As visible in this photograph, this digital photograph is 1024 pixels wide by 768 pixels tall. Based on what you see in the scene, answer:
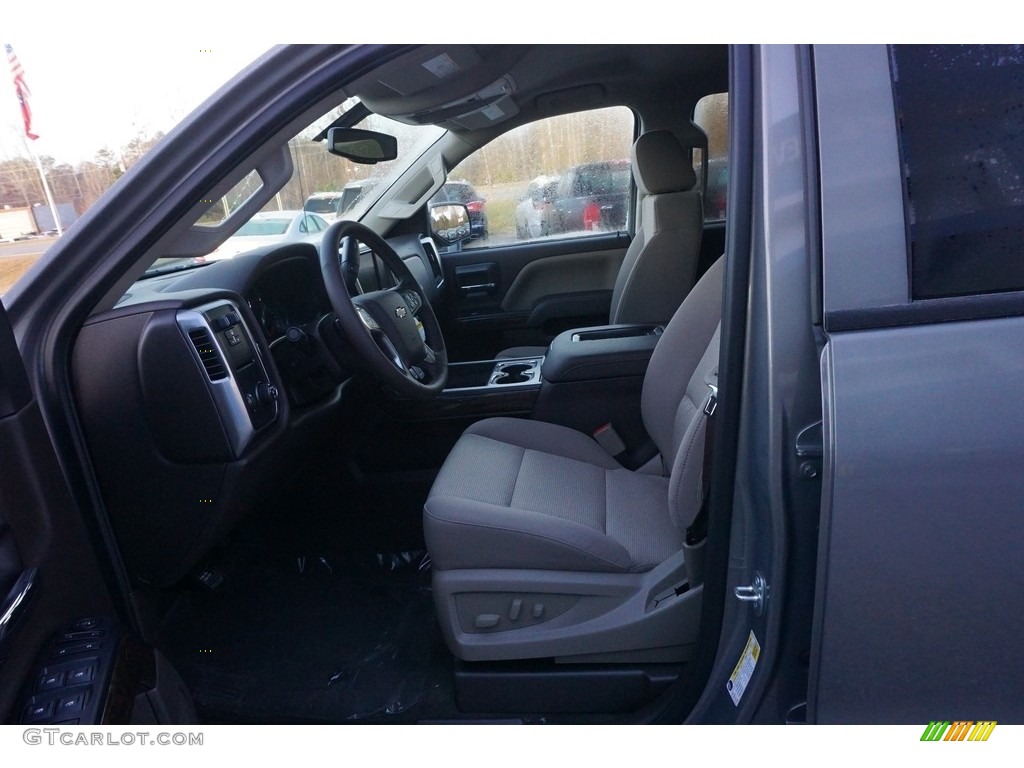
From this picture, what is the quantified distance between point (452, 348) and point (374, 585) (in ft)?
5.62

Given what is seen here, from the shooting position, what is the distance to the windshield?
1472 mm

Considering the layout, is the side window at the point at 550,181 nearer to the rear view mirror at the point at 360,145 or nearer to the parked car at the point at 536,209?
the parked car at the point at 536,209

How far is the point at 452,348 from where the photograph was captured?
370 centimetres

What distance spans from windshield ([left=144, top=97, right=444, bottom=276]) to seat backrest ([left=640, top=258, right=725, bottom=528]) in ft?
3.26

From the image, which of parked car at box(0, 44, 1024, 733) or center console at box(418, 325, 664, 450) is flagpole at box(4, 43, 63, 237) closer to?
parked car at box(0, 44, 1024, 733)

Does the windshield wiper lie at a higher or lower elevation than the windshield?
lower

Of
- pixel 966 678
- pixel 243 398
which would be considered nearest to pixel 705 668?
pixel 966 678

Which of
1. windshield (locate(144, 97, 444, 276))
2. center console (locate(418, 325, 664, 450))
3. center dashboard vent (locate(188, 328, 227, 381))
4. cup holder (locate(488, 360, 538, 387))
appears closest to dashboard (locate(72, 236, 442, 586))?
center dashboard vent (locate(188, 328, 227, 381))

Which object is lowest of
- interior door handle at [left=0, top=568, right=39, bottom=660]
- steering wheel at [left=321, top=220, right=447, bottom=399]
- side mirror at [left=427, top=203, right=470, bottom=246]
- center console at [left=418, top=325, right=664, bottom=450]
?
Answer: center console at [left=418, top=325, right=664, bottom=450]

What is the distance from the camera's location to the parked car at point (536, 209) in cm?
350

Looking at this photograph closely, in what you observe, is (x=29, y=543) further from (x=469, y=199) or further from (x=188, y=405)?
(x=469, y=199)

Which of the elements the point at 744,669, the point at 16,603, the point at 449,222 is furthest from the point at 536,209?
the point at 16,603

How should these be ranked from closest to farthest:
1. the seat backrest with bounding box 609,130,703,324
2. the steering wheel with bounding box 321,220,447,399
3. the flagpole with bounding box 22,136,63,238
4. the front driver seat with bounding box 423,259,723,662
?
the flagpole with bounding box 22,136,63,238 → the front driver seat with bounding box 423,259,723,662 → the steering wheel with bounding box 321,220,447,399 → the seat backrest with bounding box 609,130,703,324

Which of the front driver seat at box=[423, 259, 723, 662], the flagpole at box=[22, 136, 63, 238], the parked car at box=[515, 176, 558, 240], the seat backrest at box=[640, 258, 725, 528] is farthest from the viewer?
the parked car at box=[515, 176, 558, 240]
